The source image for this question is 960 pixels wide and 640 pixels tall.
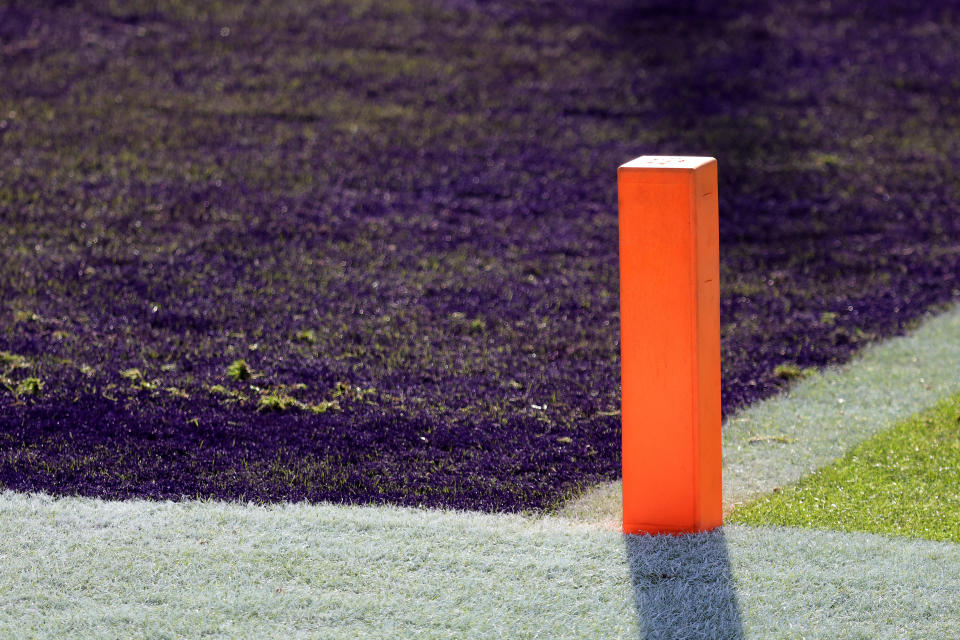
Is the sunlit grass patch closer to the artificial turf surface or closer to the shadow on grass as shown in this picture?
the shadow on grass

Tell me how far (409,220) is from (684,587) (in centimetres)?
437

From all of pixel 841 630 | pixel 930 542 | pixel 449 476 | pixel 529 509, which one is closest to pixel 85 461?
pixel 449 476

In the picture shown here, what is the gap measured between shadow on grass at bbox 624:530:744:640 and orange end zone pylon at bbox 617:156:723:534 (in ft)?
0.34

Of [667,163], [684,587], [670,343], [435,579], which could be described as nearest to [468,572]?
[435,579]

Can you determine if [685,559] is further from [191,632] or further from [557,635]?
[191,632]

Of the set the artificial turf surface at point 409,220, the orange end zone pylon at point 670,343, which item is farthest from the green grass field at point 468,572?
the artificial turf surface at point 409,220

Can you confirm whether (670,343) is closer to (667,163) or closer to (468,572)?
(667,163)

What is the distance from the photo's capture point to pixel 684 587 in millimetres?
3047

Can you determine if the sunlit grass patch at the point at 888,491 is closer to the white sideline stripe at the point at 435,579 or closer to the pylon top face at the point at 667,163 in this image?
the white sideline stripe at the point at 435,579

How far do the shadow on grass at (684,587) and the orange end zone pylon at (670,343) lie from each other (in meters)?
0.10

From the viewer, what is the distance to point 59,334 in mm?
Answer: 5254

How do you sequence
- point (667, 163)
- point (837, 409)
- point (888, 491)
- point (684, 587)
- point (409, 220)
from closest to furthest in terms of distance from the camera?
point (684, 587) → point (667, 163) → point (888, 491) → point (837, 409) → point (409, 220)

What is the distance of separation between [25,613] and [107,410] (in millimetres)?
1681

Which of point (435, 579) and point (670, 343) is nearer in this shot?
point (435, 579)
